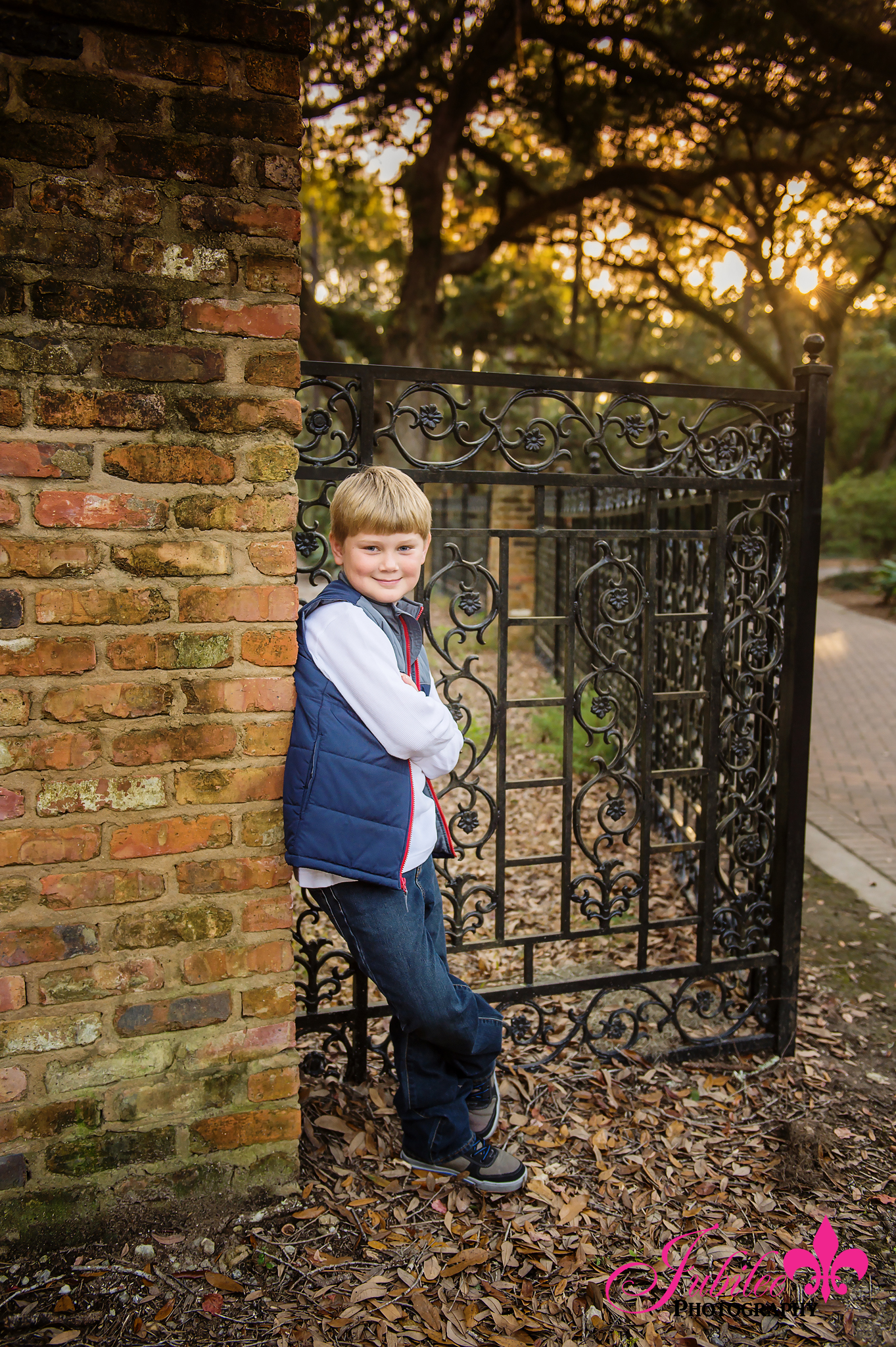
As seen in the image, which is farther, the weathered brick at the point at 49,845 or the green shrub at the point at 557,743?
the green shrub at the point at 557,743

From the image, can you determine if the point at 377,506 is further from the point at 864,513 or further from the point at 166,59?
the point at 864,513

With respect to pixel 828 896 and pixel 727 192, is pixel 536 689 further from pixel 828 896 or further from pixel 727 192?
pixel 727 192

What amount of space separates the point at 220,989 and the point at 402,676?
907 mm

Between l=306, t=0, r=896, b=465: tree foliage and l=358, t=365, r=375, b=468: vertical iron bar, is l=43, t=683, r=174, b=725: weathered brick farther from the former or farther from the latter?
l=306, t=0, r=896, b=465: tree foliage

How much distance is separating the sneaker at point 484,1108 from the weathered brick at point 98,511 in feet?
5.81

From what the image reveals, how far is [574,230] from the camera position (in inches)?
504

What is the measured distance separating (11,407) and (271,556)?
618 mm

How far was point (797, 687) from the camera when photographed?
9.50 ft

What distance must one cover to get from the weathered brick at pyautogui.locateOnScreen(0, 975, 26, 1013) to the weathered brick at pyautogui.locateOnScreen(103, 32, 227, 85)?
1.99m

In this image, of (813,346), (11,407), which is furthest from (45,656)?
(813,346)

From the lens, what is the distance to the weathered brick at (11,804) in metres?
1.87

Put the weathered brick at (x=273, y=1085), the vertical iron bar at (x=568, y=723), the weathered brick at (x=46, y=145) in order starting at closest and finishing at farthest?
the weathered brick at (x=46, y=145) → the weathered brick at (x=273, y=1085) → the vertical iron bar at (x=568, y=723)

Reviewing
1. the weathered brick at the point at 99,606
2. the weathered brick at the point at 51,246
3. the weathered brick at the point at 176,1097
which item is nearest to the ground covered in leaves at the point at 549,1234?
the weathered brick at the point at 176,1097

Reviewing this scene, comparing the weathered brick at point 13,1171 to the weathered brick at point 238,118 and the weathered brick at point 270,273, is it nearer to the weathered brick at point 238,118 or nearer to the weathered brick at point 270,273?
the weathered brick at point 270,273
